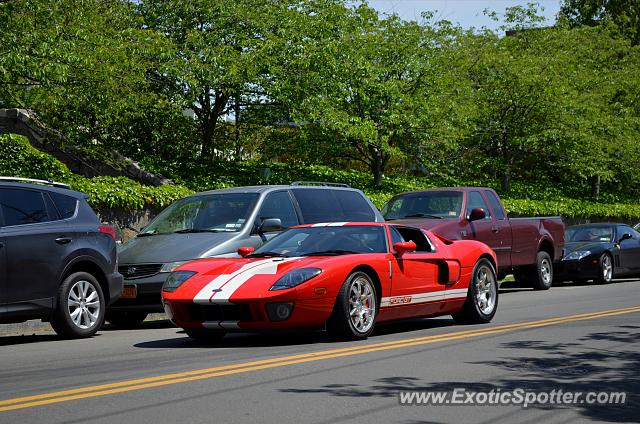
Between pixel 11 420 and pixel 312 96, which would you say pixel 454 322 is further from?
pixel 312 96

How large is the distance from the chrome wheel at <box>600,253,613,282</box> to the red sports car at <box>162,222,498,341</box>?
36.9 ft

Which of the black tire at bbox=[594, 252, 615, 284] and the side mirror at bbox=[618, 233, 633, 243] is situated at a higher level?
the side mirror at bbox=[618, 233, 633, 243]

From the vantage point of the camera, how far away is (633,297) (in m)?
17.5

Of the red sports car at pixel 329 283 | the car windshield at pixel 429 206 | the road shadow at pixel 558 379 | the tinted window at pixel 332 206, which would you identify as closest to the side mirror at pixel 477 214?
the car windshield at pixel 429 206

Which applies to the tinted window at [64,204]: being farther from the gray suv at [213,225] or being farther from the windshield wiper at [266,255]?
the windshield wiper at [266,255]

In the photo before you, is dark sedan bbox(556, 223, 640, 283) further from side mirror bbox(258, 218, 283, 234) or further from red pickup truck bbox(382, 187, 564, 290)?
side mirror bbox(258, 218, 283, 234)

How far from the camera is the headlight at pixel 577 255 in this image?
23.0m

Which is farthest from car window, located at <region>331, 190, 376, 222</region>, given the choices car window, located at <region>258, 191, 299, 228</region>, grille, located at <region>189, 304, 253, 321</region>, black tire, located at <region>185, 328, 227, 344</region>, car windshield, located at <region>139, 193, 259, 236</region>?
grille, located at <region>189, 304, 253, 321</region>

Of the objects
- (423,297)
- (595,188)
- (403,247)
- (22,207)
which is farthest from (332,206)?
(595,188)

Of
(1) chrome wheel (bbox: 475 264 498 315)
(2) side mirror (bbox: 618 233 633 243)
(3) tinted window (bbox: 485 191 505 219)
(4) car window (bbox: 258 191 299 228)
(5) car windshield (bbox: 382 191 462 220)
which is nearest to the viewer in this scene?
(1) chrome wheel (bbox: 475 264 498 315)

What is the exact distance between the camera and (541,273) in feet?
69.5

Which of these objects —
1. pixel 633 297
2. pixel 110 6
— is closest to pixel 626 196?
pixel 110 6

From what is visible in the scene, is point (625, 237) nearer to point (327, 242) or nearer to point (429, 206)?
point (429, 206)

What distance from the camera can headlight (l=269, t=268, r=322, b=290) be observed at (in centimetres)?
1007
